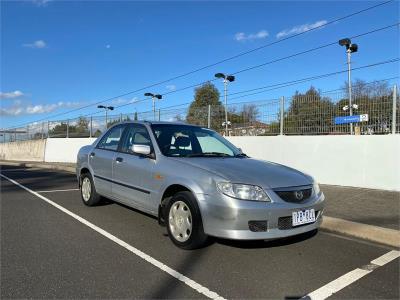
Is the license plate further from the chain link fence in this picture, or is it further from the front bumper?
the chain link fence

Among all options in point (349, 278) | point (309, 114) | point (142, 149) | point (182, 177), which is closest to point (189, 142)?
point (142, 149)

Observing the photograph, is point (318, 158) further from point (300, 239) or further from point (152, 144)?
point (152, 144)

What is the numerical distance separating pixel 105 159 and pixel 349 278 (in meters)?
4.44

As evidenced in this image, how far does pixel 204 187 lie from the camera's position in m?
5.02

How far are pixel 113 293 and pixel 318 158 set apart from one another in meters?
8.12

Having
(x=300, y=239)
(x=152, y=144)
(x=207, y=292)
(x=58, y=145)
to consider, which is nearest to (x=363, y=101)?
(x=300, y=239)

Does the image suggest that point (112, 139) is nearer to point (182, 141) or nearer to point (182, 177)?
point (182, 141)

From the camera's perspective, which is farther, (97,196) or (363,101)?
(363,101)

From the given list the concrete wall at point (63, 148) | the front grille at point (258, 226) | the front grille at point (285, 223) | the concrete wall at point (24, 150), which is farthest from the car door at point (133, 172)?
the concrete wall at point (24, 150)

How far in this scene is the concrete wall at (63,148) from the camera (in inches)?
950

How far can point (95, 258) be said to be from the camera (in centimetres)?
495

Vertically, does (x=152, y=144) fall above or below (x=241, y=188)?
above

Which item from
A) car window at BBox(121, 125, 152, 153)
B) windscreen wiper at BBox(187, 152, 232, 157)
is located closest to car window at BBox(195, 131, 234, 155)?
windscreen wiper at BBox(187, 152, 232, 157)

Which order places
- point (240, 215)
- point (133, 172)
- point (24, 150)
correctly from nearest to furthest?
point (240, 215) < point (133, 172) < point (24, 150)
